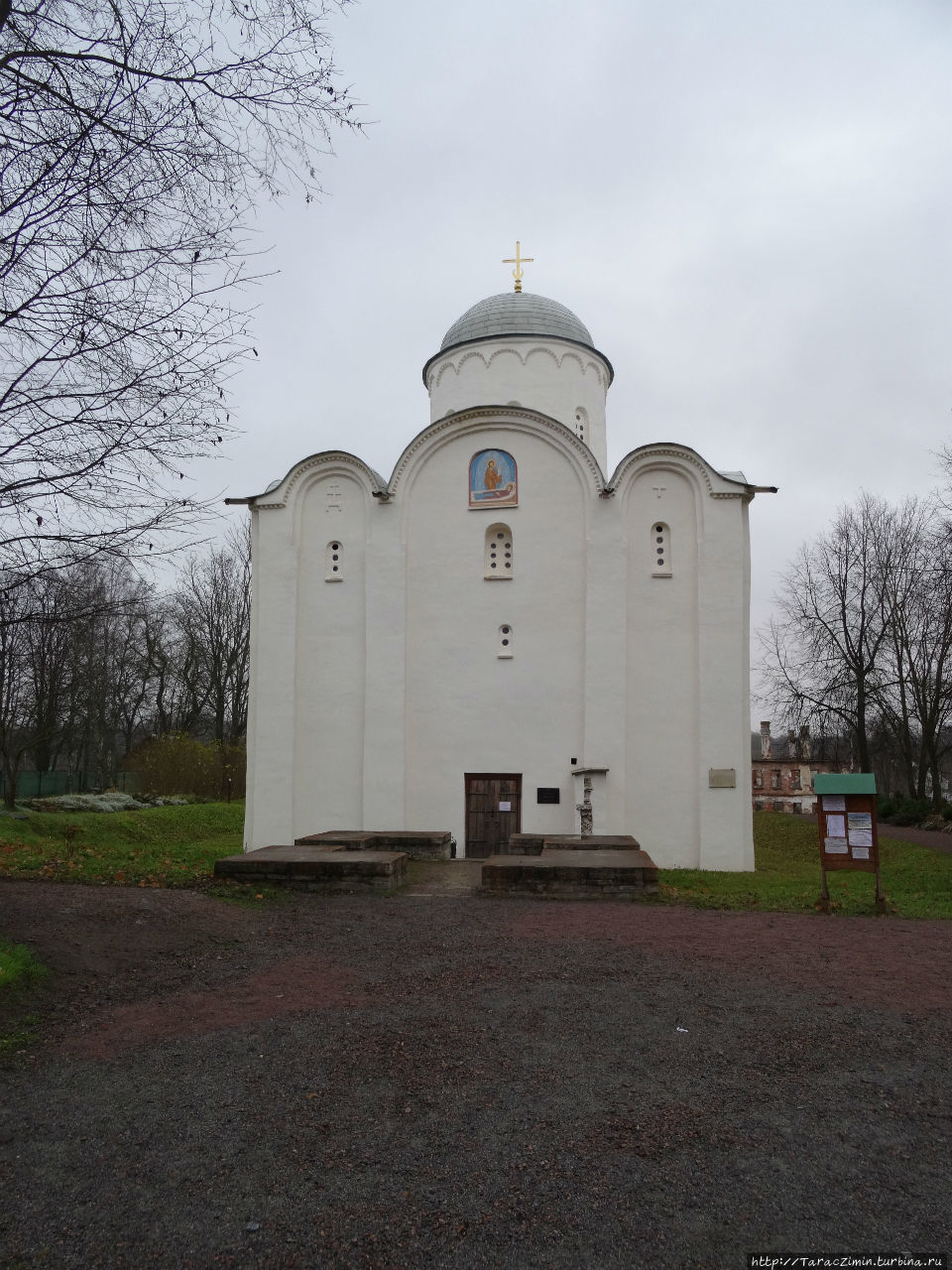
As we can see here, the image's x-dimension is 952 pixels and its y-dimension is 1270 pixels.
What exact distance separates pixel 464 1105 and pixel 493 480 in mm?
15441

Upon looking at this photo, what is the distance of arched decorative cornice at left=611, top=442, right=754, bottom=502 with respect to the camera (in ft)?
59.4

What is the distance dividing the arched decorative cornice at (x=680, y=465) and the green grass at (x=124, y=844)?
10671mm

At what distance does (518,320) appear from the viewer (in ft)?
72.2

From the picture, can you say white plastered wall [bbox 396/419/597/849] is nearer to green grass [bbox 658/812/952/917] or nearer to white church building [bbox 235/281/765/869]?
white church building [bbox 235/281/765/869]

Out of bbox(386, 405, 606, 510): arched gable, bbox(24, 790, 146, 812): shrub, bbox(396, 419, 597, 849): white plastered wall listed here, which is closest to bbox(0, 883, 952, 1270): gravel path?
bbox(396, 419, 597, 849): white plastered wall

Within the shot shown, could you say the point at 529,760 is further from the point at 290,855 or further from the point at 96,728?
the point at 96,728

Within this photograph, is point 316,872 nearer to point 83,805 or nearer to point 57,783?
point 83,805

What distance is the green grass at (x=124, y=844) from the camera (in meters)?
11.9

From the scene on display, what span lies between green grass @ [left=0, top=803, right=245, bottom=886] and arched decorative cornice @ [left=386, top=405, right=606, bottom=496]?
28.2ft

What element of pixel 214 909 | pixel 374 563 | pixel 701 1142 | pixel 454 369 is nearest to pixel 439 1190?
pixel 701 1142

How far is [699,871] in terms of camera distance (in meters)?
16.6

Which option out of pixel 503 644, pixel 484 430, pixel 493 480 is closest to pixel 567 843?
pixel 503 644

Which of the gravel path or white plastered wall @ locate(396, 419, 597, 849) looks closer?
the gravel path

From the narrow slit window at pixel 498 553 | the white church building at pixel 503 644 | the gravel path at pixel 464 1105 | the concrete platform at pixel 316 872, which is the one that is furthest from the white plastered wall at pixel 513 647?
the gravel path at pixel 464 1105
